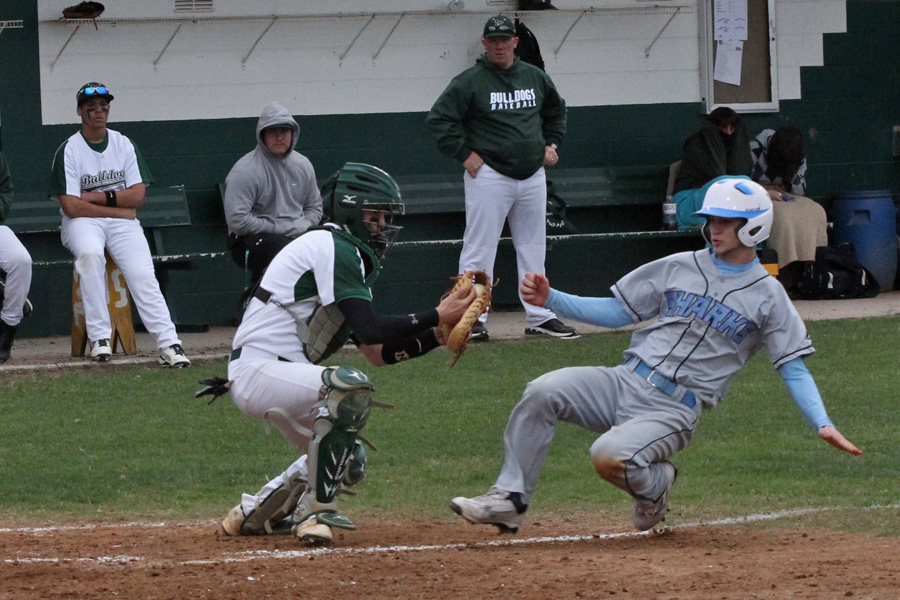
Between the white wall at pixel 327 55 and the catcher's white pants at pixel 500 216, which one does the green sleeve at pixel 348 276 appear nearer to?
the catcher's white pants at pixel 500 216

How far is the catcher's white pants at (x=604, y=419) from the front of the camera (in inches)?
209

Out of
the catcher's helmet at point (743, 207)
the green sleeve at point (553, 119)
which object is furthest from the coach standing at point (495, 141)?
the catcher's helmet at point (743, 207)

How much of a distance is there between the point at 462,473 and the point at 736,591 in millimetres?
2625

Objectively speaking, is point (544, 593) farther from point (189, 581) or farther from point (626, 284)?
point (626, 284)

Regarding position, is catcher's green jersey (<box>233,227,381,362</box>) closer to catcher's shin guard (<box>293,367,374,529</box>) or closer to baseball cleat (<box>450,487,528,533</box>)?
catcher's shin guard (<box>293,367,374,529</box>)

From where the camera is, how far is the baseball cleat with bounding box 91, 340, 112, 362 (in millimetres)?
9914

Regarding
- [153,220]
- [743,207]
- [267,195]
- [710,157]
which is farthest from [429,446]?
[710,157]

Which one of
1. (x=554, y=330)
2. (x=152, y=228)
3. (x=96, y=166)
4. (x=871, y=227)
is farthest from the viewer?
(x=871, y=227)

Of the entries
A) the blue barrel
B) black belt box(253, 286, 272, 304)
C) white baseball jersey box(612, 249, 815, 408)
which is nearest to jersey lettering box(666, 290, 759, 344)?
white baseball jersey box(612, 249, 815, 408)

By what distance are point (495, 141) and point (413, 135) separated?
2226 millimetres

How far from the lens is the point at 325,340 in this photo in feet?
17.8

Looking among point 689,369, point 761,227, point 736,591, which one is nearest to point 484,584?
→ point 736,591

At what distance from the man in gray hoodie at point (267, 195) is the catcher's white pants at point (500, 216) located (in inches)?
50.6

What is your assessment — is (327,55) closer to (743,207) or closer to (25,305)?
(25,305)
